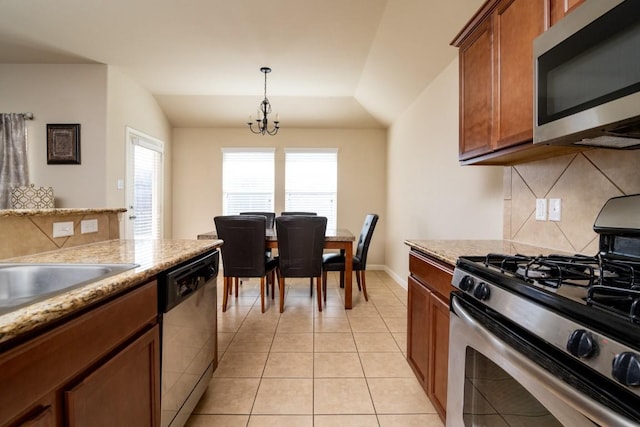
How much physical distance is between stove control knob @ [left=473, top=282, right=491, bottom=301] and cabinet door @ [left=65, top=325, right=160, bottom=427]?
1189 mm

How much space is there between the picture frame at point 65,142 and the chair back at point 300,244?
8.25 feet

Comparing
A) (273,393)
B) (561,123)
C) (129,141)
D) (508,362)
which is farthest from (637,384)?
(129,141)

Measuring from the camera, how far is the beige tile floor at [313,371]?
1.69 metres

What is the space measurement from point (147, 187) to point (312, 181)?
2.50 m

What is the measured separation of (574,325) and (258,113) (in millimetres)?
4537

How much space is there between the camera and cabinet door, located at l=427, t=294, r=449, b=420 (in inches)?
56.7

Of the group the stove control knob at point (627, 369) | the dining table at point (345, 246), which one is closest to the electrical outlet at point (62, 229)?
the dining table at point (345, 246)

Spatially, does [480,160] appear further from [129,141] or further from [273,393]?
[129,141]

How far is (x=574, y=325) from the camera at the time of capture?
71 cm

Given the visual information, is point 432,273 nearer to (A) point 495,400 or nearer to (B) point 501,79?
(A) point 495,400

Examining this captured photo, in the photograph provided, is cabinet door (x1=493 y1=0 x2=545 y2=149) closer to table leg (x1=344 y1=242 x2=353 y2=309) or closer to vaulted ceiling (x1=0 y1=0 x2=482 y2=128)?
vaulted ceiling (x1=0 y1=0 x2=482 y2=128)

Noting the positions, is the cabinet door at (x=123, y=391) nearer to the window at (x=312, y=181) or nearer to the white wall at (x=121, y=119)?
the white wall at (x=121, y=119)

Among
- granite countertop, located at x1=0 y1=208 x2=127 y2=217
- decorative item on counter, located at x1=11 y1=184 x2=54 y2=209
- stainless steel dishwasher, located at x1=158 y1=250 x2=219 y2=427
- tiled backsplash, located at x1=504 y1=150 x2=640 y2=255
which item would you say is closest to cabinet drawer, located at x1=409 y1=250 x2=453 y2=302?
tiled backsplash, located at x1=504 y1=150 x2=640 y2=255

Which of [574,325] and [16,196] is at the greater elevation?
[16,196]
